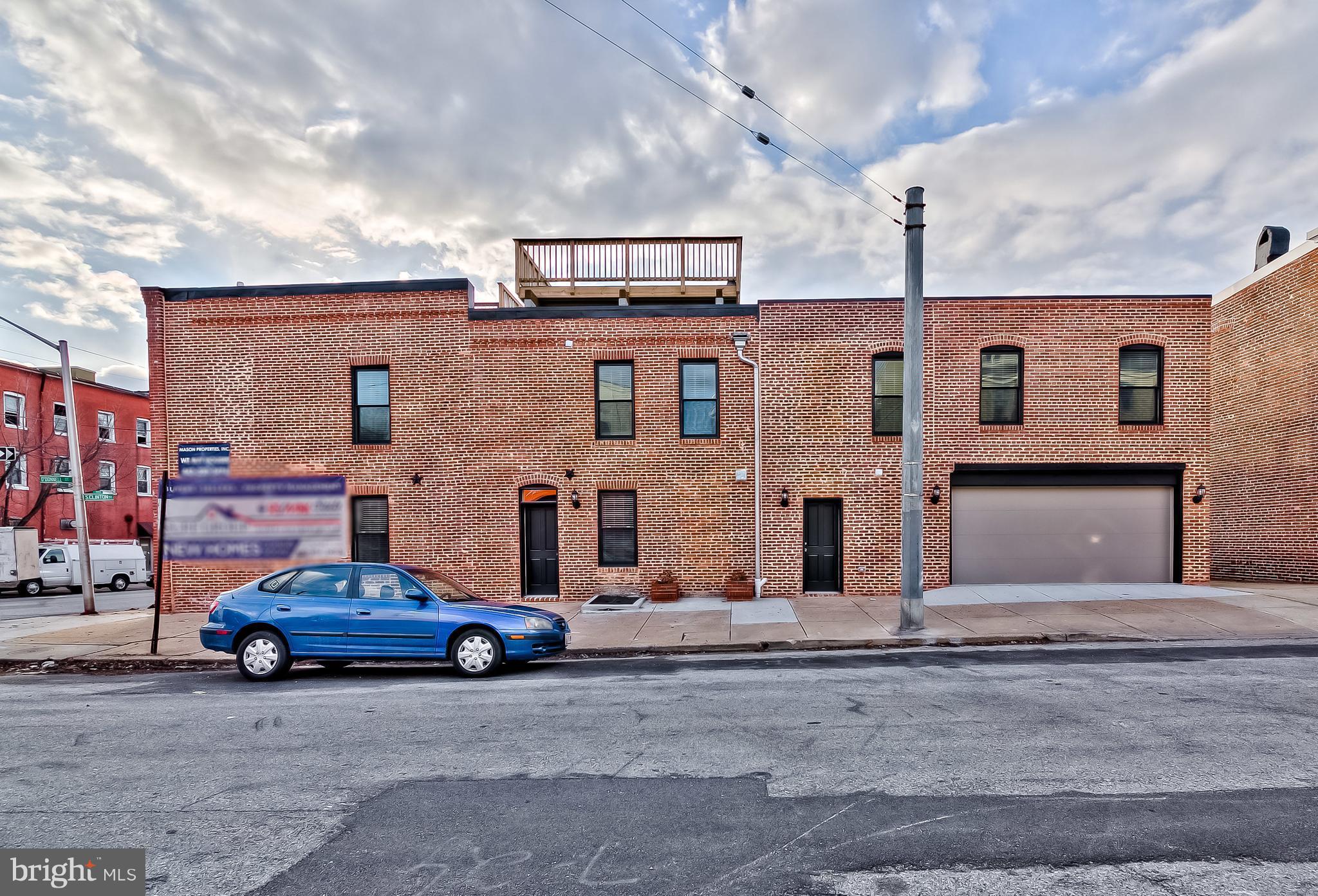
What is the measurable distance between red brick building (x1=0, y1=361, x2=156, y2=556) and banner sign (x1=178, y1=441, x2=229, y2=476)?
52.0ft

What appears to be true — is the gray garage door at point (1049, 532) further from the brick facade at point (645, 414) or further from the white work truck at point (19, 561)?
the white work truck at point (19, 561)

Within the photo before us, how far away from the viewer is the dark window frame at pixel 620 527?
14.4 meters

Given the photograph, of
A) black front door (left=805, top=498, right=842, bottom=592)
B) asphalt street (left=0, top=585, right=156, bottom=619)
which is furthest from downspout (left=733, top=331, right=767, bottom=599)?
asphalt street (left=0, top=585, right=156, bottom=619)

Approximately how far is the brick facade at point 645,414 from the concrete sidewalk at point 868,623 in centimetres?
140

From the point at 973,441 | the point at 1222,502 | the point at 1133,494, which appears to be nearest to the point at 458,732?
the point at 973,441

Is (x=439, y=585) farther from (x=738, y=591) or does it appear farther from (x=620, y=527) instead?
(x=738, y=591)

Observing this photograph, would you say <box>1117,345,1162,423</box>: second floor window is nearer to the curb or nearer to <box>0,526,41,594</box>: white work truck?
the curb

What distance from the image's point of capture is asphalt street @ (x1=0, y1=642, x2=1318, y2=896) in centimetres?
354

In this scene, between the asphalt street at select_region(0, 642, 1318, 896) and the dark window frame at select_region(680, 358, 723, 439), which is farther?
the dark window frame at select_region(680, 358, 723, 439)

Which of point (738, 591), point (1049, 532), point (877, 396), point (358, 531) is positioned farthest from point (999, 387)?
point (358, 531)

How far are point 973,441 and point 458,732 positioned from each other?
41.1 feet

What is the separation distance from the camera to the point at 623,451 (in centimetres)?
1440

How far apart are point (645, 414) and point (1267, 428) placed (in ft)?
53.7

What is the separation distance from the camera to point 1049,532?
14.4 metres
